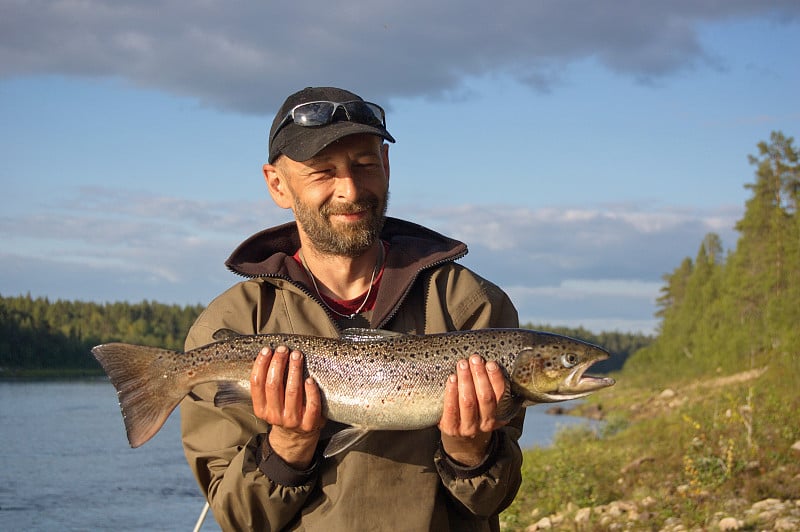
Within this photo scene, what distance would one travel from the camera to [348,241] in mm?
4547

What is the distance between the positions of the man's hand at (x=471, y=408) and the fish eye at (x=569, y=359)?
0.48 metres

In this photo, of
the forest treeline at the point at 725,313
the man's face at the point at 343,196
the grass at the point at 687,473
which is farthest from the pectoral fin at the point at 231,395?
the forest treeline at the point at 725,313

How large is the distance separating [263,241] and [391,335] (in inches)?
40.1

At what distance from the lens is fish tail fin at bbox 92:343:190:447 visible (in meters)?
4.40

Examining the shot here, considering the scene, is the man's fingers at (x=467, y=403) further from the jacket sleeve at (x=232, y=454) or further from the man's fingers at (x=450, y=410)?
the jacket sleeve at (x=232, y=454)

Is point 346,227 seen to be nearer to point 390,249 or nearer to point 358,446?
point 390,249

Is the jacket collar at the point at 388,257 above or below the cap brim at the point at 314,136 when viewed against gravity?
below

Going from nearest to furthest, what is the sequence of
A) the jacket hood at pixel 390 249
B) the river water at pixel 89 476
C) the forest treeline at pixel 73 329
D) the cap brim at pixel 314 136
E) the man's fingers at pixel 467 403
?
1. the man's fingers at pixel 467 403
2. the cap brim at pixel 314 136
3. the jacket hood at pixel 390 249
4. the river water at pixel 89 476
5. the forest treeline at pixel 73 329

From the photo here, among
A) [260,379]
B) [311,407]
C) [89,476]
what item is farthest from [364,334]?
[89,476]

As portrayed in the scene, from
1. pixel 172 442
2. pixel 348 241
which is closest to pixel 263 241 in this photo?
pixel 348 241

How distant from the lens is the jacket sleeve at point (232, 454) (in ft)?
13.6

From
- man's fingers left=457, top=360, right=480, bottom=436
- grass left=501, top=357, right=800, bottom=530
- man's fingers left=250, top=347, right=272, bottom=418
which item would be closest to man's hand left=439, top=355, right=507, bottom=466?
man's fingers left=457, top=360, right=480, bottom=436

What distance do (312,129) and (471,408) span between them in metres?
1.58

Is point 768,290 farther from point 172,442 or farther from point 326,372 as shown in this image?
point 326,372
